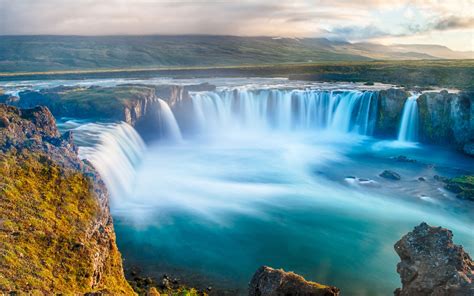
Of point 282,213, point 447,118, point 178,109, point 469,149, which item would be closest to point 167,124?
point 178,109

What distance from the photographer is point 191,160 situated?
4466 cm

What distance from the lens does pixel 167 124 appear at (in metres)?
55.2

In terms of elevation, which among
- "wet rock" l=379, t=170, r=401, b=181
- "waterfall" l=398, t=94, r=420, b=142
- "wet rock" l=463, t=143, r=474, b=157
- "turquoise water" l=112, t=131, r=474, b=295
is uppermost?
"waterfall" l=398, t=94, r=420, b=142

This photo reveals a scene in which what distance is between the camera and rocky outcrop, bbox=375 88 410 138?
181 feet

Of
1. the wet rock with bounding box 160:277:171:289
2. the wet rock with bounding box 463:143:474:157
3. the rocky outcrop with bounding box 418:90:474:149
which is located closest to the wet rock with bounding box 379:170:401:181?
the wet rock with bounding box 463:143:474:157

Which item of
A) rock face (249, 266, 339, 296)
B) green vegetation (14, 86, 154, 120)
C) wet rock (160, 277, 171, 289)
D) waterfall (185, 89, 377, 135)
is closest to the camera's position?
rock face (249, 266, 339, 296)

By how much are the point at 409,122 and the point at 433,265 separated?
47.4 metres

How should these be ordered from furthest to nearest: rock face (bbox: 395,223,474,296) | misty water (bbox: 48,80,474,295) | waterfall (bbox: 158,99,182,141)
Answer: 1. waterfall (bbox: 158,99,182,141)
2. misty water (bbox: 48,80,474,295)
3. rock face (bbox: 395,223,474,296)

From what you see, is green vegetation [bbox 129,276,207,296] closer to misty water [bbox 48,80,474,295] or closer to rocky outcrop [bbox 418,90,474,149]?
misty water [bbox 48,80,474,295]

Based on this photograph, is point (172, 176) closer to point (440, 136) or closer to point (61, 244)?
point (61, 244)

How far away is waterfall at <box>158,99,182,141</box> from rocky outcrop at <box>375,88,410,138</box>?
28.6 m

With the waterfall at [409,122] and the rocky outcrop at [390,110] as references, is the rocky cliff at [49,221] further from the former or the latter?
the rocky outcrop at [390,110]

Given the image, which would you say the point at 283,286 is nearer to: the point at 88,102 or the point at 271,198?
the point at 271,198

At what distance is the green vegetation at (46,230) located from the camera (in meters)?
8.46
